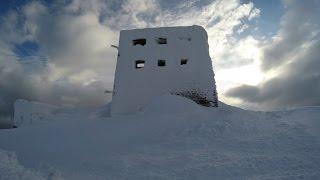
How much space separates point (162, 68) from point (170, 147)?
13.5m

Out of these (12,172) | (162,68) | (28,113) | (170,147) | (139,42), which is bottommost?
(12,172)

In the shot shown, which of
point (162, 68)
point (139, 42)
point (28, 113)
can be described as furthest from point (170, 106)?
point (28, 113)

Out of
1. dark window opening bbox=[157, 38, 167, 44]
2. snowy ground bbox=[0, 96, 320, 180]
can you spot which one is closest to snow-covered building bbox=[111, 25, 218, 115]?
dark window opening bbox=[157, 38, 167, 44]

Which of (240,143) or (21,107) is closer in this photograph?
(240,143)

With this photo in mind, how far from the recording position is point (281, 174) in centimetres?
976

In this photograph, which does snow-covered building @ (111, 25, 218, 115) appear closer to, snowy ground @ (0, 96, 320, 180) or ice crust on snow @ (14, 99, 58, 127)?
snowy ground @ (0, 96, 320, 180)

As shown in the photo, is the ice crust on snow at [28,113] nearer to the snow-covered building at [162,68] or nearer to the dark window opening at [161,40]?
the snow-covered building at [162,68]

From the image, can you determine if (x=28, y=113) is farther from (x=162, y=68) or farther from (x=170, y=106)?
(x=170, y=106)

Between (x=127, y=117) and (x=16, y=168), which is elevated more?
(x=127, y=117)

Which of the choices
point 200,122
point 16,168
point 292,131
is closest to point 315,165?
point 292,131

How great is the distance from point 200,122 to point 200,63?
11.1 metres

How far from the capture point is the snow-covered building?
2555cm

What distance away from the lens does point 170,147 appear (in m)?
13.2

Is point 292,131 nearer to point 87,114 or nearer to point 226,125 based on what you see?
point 226,125
